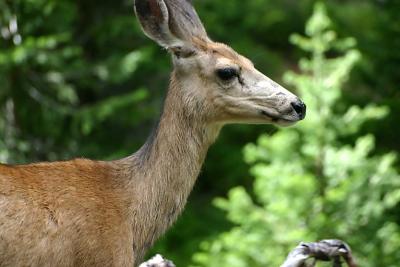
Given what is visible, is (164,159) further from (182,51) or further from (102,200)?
(182,51)

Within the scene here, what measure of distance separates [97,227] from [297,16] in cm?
1635

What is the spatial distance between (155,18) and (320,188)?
468cm

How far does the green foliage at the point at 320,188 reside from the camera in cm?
1216

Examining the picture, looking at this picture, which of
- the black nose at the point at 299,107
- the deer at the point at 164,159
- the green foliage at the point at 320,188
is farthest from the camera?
the green foliage at the point at 320,188

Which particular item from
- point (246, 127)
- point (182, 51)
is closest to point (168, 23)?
point (182, 51)

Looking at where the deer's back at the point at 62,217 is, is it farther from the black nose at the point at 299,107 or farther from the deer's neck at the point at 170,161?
the black nose at the point at 299,107

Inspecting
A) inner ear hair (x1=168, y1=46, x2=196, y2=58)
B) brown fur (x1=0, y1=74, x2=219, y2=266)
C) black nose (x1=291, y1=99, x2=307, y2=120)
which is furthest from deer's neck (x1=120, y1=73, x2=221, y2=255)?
black nose (x1=291, y1=99, x2=307, y2=120)

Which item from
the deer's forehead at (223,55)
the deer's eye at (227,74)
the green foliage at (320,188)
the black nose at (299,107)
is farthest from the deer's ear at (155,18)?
the green foliage at (320,188)

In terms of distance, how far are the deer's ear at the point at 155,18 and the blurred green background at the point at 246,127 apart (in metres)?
4.00

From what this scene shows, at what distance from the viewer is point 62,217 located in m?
7.52

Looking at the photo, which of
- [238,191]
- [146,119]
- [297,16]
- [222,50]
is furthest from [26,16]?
[297,16]

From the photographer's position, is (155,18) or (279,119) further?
(155,18)

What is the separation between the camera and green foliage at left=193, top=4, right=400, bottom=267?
12.2 metres

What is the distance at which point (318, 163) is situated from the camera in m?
12.7
